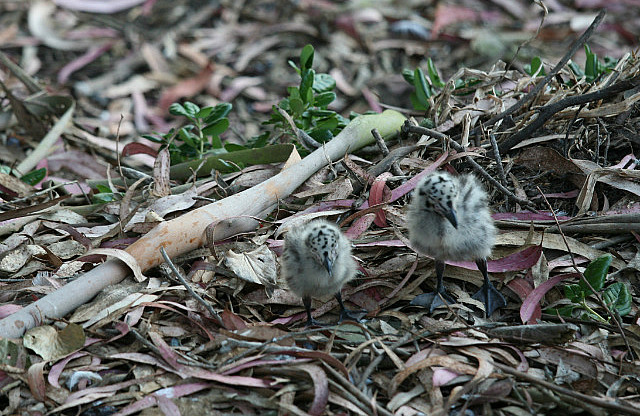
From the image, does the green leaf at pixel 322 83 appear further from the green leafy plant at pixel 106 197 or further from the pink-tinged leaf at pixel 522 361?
the pink-tinged leaf at pixel 522 361

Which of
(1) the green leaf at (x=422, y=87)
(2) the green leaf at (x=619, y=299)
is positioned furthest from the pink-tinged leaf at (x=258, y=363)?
(1) the green leaf at (x=422, y=87)

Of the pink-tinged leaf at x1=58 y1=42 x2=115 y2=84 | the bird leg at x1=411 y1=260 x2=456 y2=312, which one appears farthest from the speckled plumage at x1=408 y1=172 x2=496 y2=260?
the pink-tinged leaf at x1=58 y1=42 x2=115 y2=84

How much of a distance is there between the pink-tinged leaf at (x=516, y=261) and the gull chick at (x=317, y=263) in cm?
68

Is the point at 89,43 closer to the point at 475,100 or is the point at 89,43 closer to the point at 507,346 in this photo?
the point at 475,100

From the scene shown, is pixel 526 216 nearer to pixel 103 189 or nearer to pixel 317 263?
pixel 317 263

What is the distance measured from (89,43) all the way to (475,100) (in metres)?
5.80

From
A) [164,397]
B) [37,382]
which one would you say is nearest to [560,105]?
[164,397]

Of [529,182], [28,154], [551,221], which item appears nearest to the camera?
[551,221]

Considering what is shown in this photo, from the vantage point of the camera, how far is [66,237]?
4.44 meters

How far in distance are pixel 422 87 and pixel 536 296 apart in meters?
2.04

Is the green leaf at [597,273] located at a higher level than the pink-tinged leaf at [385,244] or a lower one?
higher

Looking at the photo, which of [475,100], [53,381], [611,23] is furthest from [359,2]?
[53,381]

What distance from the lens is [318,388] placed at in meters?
3.10

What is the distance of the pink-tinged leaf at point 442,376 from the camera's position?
3.17m
